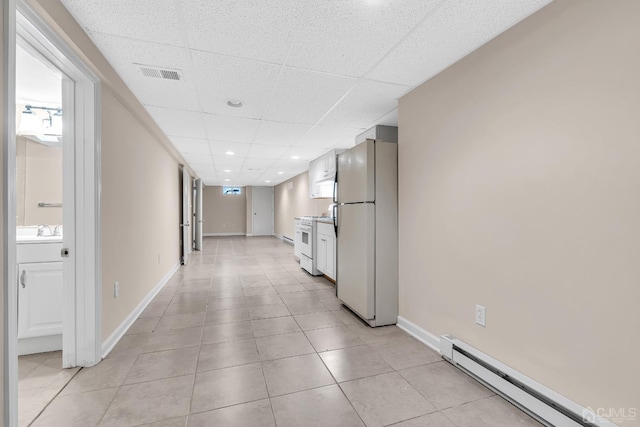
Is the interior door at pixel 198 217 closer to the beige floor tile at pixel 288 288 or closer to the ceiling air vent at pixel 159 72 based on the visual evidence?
the beige floor tile at pixel 288 288

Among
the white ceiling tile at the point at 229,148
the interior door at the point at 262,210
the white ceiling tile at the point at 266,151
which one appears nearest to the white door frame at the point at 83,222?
the white ceiling tile at the point at 229,148

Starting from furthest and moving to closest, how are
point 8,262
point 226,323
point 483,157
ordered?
point 226,323 → point 483,157 → point 8,262

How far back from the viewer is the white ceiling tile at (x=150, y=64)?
1.94 m

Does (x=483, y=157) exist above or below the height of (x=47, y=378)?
above

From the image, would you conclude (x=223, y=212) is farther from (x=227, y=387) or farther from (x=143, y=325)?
(x=227, y=387)

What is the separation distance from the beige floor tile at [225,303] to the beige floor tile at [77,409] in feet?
5.17

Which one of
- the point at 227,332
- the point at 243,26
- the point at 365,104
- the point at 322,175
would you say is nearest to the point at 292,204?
the point at 322,175

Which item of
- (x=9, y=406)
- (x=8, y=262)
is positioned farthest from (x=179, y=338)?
(x=8, y=262)

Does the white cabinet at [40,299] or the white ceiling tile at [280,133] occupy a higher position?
the white ceiling tile at [280,133]

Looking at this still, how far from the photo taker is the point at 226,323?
9.46ft

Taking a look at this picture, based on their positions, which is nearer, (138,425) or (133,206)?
(138,425)

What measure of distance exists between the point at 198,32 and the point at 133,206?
1.99m

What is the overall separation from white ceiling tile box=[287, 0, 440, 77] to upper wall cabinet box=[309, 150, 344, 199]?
10.6 feet

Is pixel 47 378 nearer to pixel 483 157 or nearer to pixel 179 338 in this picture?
pixel 179 338
